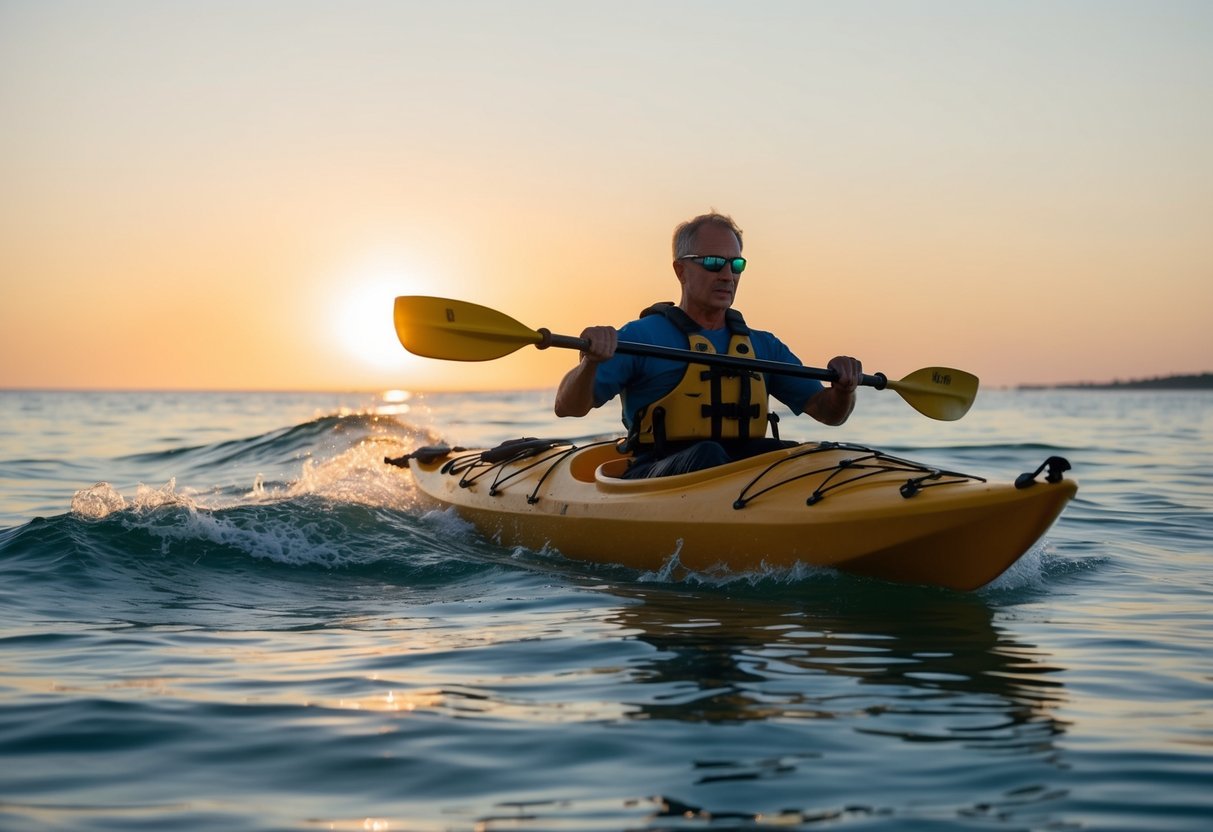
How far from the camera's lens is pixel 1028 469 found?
11727 millimetres

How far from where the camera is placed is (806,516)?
479 cm

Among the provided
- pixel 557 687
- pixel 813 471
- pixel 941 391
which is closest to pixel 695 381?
pixel 813 471

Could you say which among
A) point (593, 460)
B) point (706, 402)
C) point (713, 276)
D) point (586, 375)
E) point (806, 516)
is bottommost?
point (806, 516)

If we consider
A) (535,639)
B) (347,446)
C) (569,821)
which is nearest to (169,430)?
(347,446)

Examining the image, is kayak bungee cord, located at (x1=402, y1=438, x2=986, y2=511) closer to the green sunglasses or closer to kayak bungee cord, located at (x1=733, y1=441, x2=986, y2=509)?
kayak bungee cord, located at (x1=733, y1=441, x2=986, y2=509)

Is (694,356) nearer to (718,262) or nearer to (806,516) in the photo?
(718,262)

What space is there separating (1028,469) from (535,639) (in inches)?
353

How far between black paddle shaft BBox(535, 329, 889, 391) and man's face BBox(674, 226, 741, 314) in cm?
32

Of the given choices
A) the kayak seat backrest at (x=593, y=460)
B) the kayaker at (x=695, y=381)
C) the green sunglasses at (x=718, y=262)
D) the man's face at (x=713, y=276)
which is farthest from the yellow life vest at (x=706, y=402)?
the kayak seat backrest at (x=593, y=460)

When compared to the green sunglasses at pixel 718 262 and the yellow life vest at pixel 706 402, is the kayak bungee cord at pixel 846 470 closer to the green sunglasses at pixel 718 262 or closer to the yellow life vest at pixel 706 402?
the yellow life vest at pixel 706 402

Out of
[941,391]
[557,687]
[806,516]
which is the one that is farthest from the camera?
[941,391]

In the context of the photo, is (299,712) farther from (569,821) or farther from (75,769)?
(569,821)

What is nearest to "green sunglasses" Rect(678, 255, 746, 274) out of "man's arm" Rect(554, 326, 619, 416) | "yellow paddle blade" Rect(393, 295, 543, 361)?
"man's arm" Rect(554, 326, 619, 416)

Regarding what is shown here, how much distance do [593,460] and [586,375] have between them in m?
1.39
